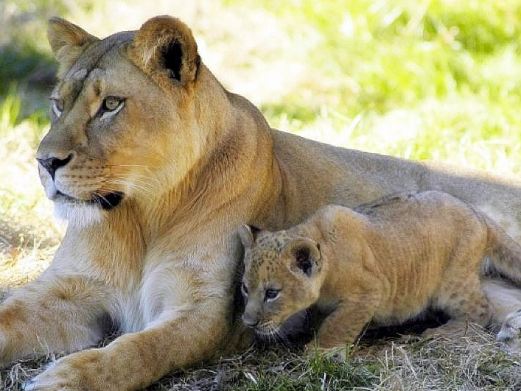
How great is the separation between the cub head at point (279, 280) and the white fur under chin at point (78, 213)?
1.67 ft

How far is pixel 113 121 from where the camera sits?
12.6 feet

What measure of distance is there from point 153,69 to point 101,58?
0.19 meters

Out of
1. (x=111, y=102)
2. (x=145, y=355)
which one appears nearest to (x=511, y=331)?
(x=145, y=355)

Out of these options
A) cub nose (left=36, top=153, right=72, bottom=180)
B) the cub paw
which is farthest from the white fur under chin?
the cub paw

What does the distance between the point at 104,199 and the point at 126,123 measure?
0.84ft

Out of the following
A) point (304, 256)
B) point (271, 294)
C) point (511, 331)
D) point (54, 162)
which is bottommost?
point (511, 331)

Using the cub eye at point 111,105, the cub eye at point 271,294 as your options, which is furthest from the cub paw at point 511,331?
the cub eye at point 111,105

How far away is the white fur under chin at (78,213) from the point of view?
3.86 meters

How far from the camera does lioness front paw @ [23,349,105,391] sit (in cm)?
357

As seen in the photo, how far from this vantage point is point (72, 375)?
11.8ft

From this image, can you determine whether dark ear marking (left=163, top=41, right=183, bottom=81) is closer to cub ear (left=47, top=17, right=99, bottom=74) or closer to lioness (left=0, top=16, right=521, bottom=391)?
lioness (left=0, top=16, right=521, bottom=391)

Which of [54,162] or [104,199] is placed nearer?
[54,162]

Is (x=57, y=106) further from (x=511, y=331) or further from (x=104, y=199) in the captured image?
(x=511, y=331)

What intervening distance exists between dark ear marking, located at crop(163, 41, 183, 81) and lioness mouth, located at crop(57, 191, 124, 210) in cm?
42
